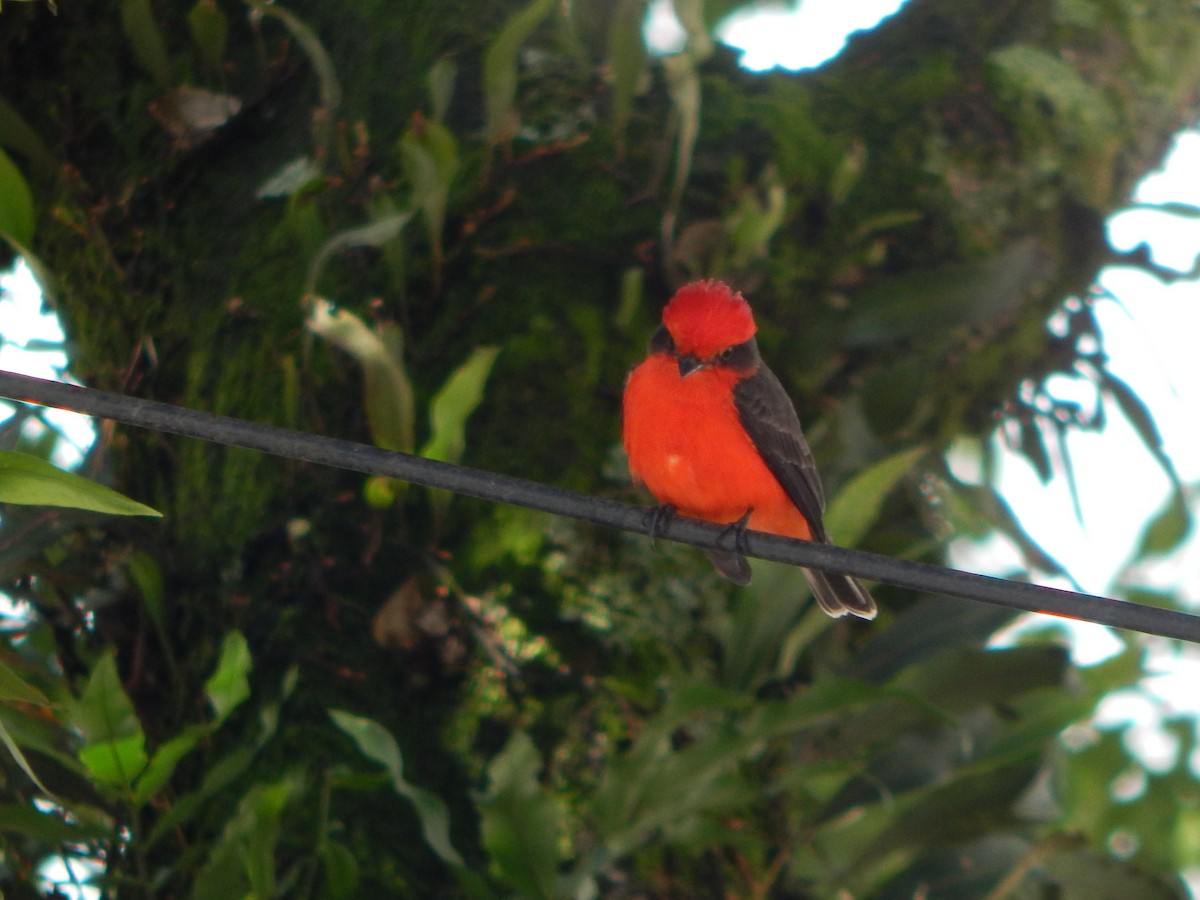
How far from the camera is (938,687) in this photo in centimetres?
339

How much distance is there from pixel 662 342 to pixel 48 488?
169 centimetres

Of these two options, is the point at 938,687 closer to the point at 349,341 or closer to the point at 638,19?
the point at 349,341

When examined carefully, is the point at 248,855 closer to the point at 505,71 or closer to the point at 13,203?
the point at 13,203

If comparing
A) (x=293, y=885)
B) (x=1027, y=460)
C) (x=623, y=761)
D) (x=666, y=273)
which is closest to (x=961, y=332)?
(x=1027, y=460)

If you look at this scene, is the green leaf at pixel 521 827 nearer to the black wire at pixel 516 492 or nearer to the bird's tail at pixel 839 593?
the bird's tail at pixel 839 593

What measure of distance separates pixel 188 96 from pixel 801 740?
250 cm

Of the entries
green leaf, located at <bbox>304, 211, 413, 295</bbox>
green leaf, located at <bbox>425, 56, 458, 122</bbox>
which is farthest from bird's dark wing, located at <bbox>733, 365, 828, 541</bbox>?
green leaf, located at <bbox>425, 56, 458, 122</bbox>

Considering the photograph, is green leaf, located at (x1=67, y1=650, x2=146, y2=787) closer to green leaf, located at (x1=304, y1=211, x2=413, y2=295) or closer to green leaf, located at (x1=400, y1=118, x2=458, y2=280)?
green leaf, located at (x1=304, y1=211, x2=413, y2=295)

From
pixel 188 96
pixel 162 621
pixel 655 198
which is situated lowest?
pixel 162 621

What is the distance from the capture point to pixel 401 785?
2805 mm

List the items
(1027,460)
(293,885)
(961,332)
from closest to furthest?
(293,885) < (961,332) < (1027,460)

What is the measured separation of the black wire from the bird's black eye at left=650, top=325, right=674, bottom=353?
1416 mm

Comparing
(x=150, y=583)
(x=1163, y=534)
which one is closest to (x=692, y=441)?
(x=150, y=583)

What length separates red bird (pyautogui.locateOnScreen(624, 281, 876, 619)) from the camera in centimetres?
321
